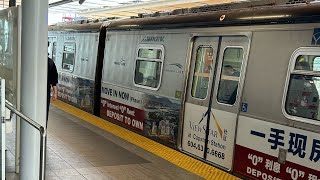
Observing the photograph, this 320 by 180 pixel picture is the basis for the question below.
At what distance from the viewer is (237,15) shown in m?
5.47

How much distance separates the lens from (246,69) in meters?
5.23

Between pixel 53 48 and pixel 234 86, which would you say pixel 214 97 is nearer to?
pixel 234 86

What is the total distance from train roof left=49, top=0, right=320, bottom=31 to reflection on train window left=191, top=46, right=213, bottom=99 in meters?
0.44

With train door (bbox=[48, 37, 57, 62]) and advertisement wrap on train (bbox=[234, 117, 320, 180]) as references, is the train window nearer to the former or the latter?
advertisement wrap on train (bbox=[234, 117, 320, 180])

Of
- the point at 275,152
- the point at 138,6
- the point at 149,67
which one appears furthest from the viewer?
the point at 138,6

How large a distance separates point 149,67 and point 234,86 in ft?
8.03

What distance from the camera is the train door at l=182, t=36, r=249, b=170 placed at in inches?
214

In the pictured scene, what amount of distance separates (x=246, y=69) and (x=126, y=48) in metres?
3.82

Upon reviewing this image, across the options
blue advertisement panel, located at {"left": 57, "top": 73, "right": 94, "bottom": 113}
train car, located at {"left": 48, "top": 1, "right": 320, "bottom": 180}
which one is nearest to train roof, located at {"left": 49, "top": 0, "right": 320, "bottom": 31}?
train car, located at {"left": 48, "top": 1, "right": 320, "bottom": 180}

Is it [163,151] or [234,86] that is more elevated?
[234,86]

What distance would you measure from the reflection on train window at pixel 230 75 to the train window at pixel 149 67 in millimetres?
1687

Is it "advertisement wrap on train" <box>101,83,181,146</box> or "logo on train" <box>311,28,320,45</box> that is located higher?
"logo on train" <box>311,28,320,45</box>

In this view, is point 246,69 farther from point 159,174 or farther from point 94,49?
point 94,49

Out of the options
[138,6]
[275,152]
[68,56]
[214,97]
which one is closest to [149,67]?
[214,97]
